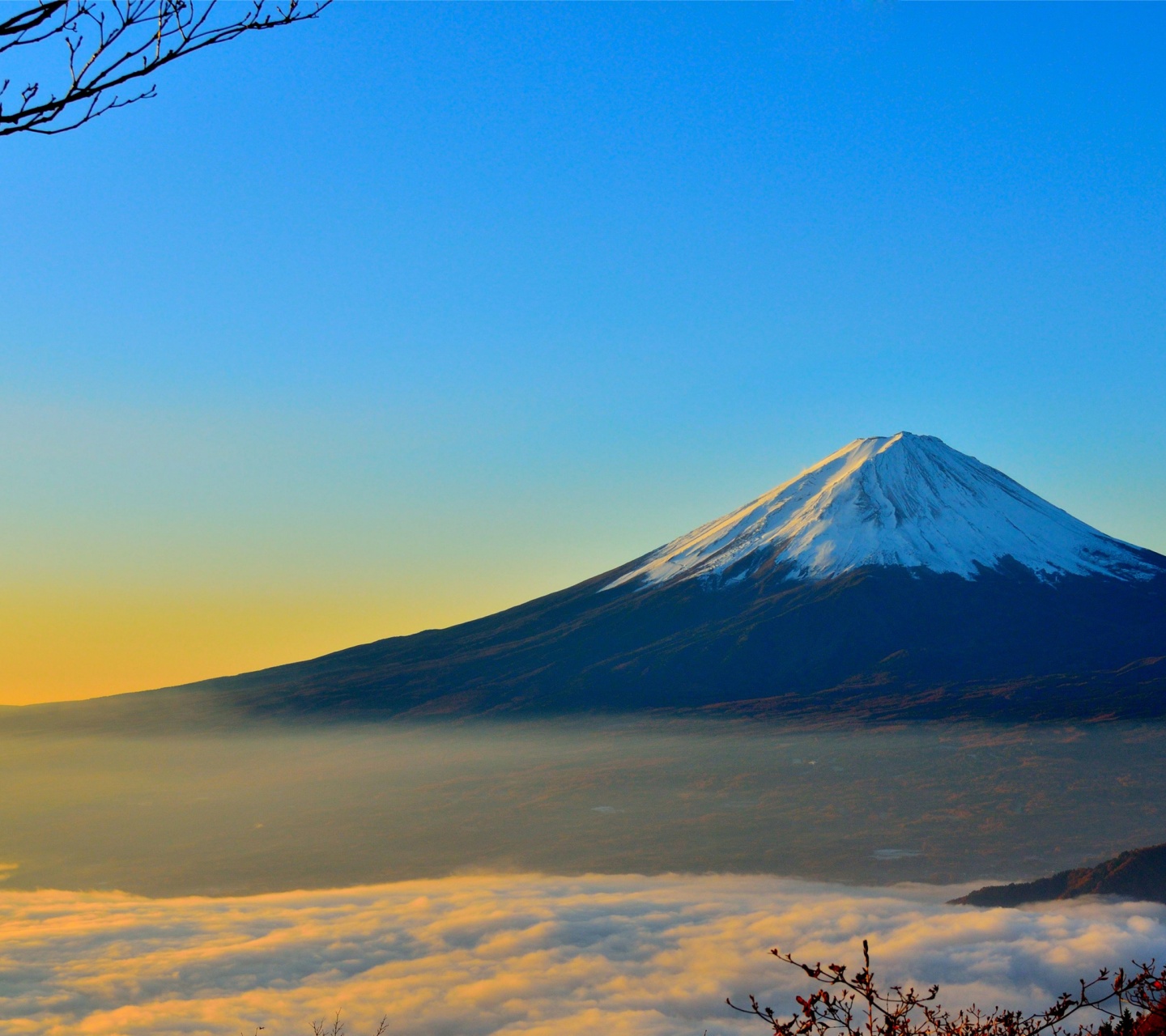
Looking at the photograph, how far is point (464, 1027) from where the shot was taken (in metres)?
133

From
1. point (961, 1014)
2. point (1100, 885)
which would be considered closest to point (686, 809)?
point (1100, 885)

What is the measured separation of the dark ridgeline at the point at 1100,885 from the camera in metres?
132

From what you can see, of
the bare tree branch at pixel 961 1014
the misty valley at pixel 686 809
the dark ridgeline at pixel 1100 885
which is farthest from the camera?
the misty valley at pixel 686 809

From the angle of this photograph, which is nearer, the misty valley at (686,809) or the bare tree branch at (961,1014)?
the bare tree branch at (961,1014)

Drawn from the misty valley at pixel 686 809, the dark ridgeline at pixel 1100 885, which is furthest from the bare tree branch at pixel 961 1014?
the misty valley at pixel 686 809

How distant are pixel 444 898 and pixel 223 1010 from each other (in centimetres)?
3961

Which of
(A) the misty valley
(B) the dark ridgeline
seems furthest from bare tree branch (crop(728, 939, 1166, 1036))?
(A) the misty valley

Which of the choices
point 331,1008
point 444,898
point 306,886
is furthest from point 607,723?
point 331,1008

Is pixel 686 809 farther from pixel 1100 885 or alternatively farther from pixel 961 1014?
pixel 961 1014

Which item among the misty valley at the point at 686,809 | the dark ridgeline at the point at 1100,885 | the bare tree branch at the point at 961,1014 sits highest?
the bare tree branch at the point at 961,1014

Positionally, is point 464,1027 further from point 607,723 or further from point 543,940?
point 607,723

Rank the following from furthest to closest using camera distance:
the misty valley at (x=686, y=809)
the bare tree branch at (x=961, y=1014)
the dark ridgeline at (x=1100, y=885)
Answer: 1. the misty valley at (x=686, y=809)
2. the dark ridgeline at (x=1100, y=885)
3. the bare tree branch at (x=961, y=1014)

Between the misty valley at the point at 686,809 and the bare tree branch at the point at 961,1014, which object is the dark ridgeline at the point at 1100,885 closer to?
the misty valley at the point at 686,809

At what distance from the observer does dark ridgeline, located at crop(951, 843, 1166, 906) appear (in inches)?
5197
